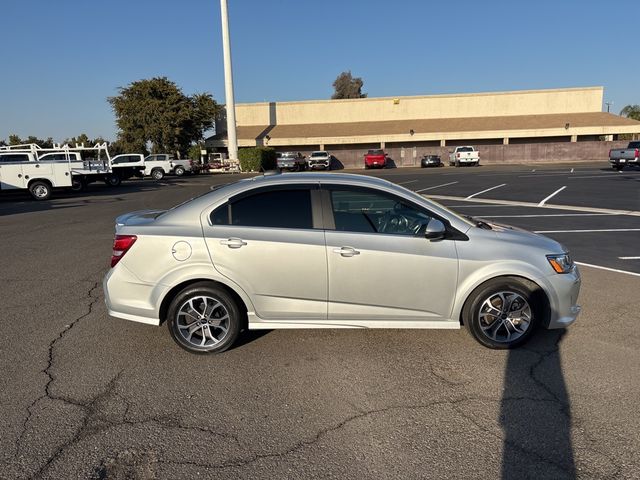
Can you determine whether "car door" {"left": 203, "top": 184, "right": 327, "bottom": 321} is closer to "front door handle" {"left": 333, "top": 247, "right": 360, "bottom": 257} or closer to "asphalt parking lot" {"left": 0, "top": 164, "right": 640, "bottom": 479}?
"front door handle" {"left": 333, "top": 247, "right": 360, "bottom": 257}

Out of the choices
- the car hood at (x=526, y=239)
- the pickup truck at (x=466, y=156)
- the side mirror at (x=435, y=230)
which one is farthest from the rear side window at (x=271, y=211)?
the pickup truck at (x=466, y=156)

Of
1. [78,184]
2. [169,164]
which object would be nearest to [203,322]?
[78,184]

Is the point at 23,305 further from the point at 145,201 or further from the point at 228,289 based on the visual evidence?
the point at 145,201

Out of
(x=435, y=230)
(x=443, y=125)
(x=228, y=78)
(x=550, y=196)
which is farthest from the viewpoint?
(x=443, y=125)

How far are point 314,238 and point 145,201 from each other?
1585cm

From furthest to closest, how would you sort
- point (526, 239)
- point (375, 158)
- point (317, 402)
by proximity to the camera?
point (375, 158) → point (526, 239) → point (317, 402)

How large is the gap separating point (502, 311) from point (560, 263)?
67 cm

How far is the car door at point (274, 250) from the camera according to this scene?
3.80 m

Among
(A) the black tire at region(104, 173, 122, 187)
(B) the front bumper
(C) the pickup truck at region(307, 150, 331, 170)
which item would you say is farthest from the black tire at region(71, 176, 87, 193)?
(B) the front bumper

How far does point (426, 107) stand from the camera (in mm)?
55125

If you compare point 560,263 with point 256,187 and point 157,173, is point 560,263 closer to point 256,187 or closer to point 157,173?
point 256,187

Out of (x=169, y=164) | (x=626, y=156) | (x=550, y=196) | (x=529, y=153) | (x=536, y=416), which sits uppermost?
(x=529, y=153)

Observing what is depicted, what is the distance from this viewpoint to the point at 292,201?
3.98 meters

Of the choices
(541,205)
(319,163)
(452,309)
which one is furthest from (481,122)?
(452,309)
